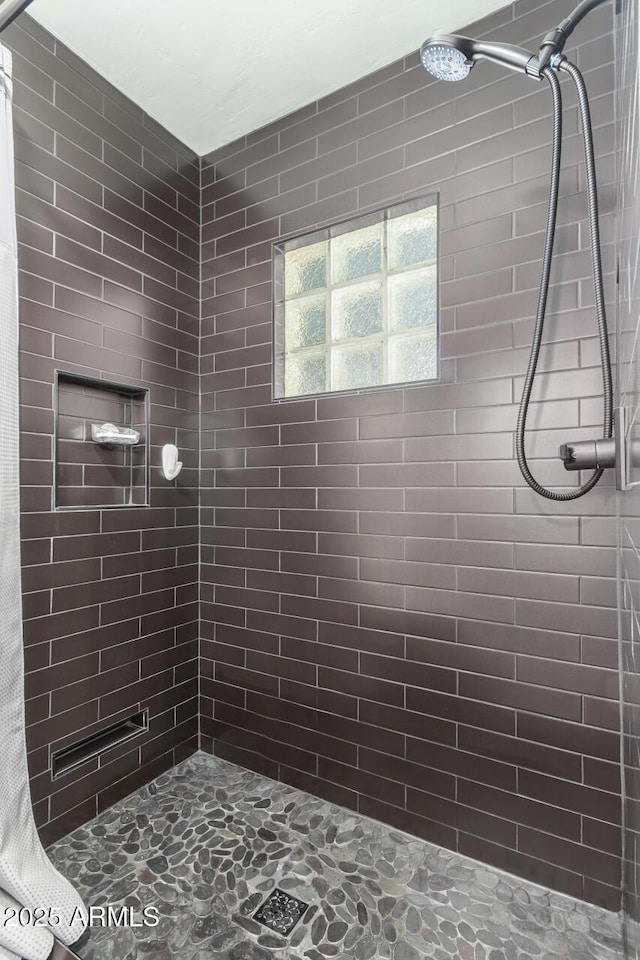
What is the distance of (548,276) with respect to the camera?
1384mm

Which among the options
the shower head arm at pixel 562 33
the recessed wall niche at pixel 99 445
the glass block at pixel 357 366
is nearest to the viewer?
the shower head arm at pixel 562 33

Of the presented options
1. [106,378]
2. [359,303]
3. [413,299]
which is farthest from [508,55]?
[106,378]

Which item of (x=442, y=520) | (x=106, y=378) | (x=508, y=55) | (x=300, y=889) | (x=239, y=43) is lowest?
(x=300, y=889)

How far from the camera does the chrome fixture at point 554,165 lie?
3.83 feet

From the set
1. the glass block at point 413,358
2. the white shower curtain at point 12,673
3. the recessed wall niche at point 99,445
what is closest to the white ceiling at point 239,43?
the white shower curtain at point 12,673

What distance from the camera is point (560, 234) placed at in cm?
146

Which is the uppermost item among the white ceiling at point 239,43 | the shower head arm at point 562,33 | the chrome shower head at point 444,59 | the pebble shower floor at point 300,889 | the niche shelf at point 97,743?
the white ceiling at point 239,43

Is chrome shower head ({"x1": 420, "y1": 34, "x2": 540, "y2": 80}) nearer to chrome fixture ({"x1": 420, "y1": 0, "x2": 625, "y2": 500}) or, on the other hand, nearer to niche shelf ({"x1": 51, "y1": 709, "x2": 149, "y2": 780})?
chrome fixture ({"x1": 420, "y1": 0, "x2": 625, "y2": 500})

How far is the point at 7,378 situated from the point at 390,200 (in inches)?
55.5

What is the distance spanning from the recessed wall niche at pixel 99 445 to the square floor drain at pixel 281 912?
1.36 metres

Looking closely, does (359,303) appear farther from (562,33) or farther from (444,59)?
(562,33)

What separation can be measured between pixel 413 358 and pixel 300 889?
1.75 meters

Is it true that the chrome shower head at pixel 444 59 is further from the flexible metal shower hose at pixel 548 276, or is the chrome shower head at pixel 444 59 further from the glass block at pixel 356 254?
the glass block at pixel 356 254

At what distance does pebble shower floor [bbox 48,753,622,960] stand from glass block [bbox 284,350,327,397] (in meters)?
1.61
